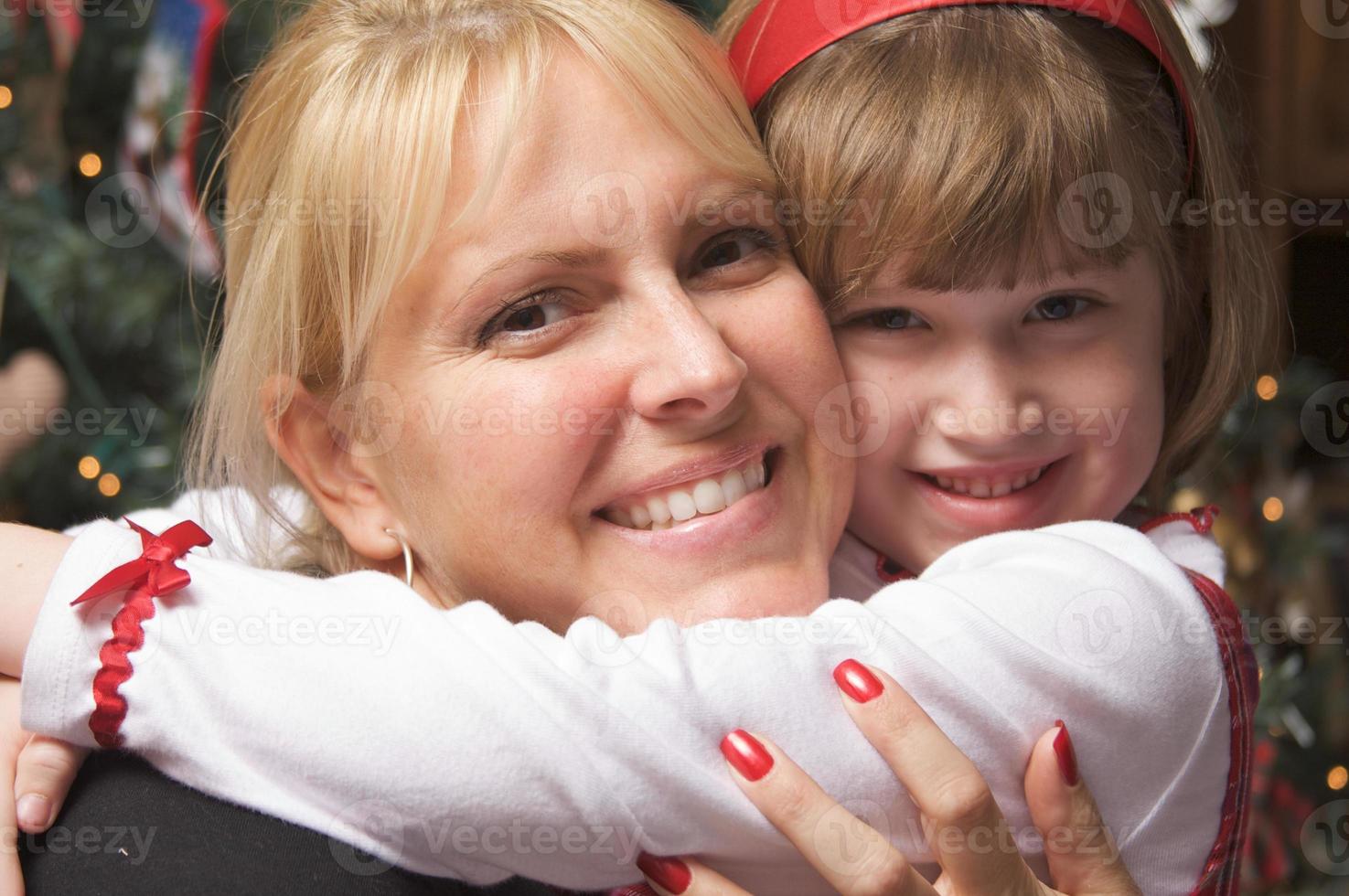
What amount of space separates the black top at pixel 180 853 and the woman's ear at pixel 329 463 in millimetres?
361

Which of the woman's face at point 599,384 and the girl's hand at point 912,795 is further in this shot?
the woman's face at point 599,384

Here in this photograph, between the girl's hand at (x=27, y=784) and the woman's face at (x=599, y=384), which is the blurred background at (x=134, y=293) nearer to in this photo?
the woman's face at (x=599, y=384)

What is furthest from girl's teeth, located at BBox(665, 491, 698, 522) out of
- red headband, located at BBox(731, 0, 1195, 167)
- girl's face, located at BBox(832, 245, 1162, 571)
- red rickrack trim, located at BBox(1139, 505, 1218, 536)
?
red rickrack trim, located at BBox(1139, 505, 1218, 536)

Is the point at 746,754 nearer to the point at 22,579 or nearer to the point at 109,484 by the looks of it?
the point at 22,579

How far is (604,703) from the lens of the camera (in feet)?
3.22

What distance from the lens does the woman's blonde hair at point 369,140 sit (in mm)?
1169

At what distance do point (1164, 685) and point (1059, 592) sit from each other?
138 mm

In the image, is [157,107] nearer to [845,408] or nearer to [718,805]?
[845,408]

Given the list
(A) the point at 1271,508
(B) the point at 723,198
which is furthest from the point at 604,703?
(A) the point at 1271,508

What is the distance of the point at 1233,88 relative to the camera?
1626mm

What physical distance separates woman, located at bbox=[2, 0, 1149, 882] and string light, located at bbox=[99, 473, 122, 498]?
3.71 feet

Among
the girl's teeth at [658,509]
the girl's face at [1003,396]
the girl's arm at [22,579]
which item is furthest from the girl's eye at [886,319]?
the girl's arm at [22,579]

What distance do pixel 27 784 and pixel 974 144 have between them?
3.56ft

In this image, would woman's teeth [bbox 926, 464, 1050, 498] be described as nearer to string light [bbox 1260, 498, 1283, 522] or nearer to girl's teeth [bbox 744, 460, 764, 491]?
girl's teeth [bbox 744, 460, 764, 491]
